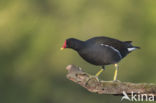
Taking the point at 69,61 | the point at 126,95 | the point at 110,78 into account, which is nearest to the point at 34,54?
the point at 69,61

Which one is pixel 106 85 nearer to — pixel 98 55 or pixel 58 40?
pixel 98 55

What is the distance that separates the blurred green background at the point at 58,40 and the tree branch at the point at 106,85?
11.0 metres

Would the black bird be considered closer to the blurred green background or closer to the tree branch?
the tree branch

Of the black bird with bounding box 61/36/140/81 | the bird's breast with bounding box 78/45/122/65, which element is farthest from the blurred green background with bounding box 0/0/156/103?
the bird's breast with bounding box 78/45/122/65

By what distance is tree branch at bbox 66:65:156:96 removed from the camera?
8.57 meters

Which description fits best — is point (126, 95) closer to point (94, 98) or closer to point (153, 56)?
point (94, 98)

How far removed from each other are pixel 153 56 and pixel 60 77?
4.22 meters

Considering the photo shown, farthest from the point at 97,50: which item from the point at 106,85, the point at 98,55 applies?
the point at 106,85

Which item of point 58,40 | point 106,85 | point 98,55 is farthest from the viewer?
point 58,40

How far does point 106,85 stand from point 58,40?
42.9ft

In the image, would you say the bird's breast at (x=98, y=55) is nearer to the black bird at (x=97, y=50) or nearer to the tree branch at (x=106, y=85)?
the black bird at (x=97, y=50)

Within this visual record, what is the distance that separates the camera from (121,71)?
20.3 metres

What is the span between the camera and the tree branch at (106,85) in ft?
28.1

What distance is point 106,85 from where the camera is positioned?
8.74 m
